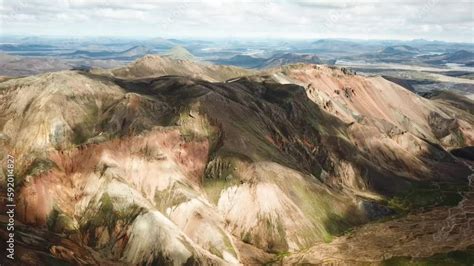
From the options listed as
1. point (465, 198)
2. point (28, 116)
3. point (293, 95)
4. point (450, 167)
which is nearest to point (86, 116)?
point (28, 116)

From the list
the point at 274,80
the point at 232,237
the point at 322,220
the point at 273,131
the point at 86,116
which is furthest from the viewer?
the point at 274,80

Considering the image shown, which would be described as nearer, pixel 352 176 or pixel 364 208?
pixel 364 208

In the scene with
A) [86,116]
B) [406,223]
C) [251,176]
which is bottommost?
[406,223]

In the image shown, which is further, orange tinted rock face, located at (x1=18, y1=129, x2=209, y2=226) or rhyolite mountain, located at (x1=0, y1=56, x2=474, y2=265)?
orange tinted rock face, located at (x1=18, y1=129, x2=209, y2=226)

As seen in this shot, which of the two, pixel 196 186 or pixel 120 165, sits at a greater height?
pixel 120 165

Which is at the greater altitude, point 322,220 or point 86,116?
point 86,116

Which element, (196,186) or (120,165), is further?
(196,186)

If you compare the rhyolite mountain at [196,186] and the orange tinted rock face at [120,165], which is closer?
the rhyolite mountain at [196,186]

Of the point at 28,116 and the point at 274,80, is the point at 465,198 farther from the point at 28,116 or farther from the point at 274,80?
the point at 28,116
